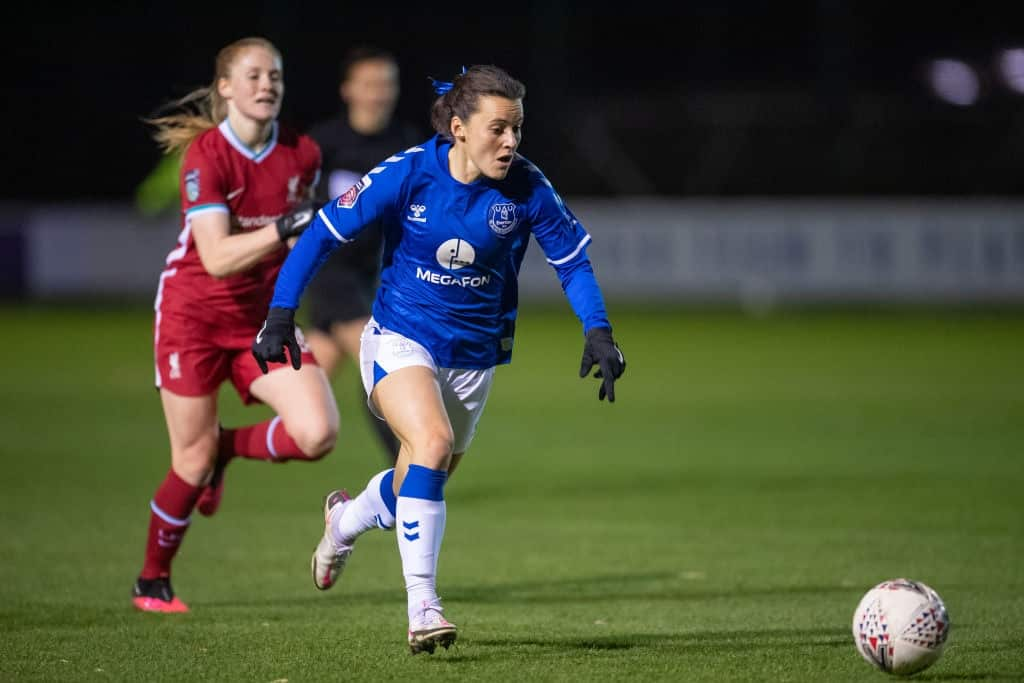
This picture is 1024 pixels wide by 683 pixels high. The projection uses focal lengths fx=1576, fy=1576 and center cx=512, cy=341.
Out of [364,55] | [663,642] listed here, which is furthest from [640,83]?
[663,642]

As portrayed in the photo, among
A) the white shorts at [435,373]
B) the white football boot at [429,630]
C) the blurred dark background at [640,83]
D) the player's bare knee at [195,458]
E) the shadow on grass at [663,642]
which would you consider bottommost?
the shadow on grass at [663,642]

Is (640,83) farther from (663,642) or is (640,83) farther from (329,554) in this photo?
(663,642)

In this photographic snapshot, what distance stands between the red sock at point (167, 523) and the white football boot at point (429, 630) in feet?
5.66

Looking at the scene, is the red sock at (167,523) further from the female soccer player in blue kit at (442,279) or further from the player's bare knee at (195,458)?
the female soccer player in blue kit at (442,279)

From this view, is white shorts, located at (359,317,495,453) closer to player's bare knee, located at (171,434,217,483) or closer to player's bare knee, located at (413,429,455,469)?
player's bare knee, located at (413,429,455,469)

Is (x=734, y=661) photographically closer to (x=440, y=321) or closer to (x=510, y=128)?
(x=440, y=321)

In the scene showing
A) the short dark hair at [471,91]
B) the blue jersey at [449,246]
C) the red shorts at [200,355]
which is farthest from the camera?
the red shorts at [200,355]

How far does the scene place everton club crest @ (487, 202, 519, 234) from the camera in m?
5.80

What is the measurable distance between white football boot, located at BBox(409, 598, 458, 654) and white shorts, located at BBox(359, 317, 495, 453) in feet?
2.46

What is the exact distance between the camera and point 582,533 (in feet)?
28.7

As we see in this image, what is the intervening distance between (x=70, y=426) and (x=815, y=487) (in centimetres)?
628

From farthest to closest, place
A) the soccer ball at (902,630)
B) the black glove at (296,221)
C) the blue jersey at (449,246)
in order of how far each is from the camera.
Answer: the black glove at (296,221) → the blue jersey at (449,246) → the soccer ball at (902,630)

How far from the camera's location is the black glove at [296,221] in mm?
6121


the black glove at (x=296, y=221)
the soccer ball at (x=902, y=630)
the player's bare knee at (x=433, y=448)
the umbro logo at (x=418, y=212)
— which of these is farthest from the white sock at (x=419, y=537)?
the soccer ball at (x=902, y=630)
